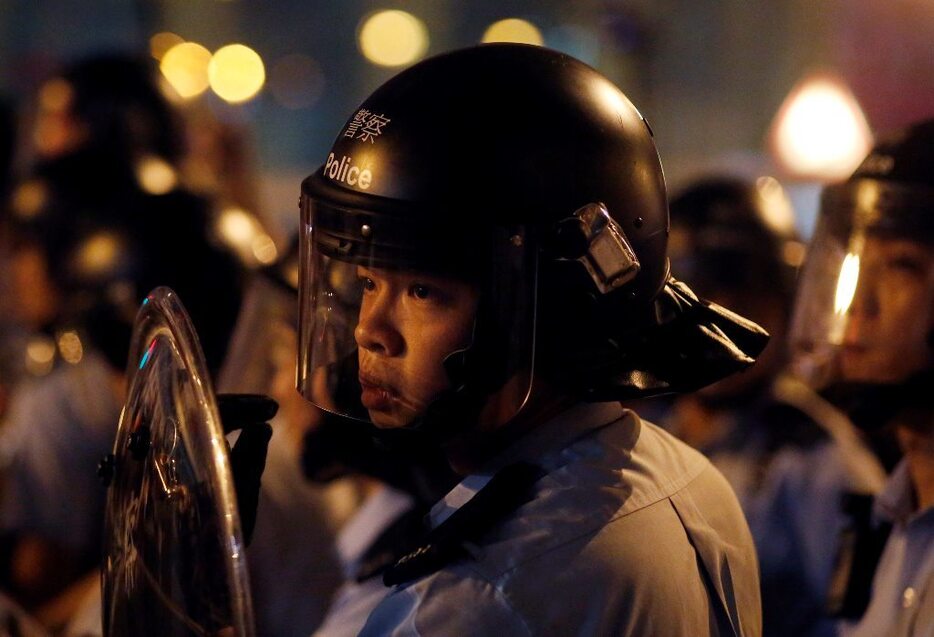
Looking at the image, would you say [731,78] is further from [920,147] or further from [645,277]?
[645,277]

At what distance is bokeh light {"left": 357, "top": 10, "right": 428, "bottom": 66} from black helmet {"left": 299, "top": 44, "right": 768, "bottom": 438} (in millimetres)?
10766

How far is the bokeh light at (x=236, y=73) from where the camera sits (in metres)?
10.8

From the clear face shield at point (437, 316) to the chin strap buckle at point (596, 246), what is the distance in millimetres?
55

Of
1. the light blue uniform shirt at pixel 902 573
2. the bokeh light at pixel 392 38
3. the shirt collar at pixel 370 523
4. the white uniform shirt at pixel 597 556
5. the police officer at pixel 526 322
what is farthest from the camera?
the bokeh light at pixel 392 38

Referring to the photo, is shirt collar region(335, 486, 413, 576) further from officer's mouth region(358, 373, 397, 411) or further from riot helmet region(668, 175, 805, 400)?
officer's mouth region(358, 373, 397, 411)

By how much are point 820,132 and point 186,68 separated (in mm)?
4557

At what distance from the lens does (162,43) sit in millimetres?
9930

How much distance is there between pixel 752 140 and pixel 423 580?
9.18m

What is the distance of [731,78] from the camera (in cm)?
1038

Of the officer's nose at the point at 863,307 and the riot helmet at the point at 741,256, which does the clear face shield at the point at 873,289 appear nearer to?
the officer's nose at the point at 863,307

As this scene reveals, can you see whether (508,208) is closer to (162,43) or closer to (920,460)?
(920,460)

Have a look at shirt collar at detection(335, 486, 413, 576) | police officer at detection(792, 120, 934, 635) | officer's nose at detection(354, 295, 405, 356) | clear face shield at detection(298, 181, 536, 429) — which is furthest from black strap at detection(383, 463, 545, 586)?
shirt collar at detection(335, 486, 413, 576)

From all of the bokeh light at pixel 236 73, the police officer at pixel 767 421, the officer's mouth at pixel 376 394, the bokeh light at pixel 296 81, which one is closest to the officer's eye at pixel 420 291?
the officer's mouth at pixel 376 394

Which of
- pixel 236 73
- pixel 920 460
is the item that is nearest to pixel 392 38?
pixel 236 73
